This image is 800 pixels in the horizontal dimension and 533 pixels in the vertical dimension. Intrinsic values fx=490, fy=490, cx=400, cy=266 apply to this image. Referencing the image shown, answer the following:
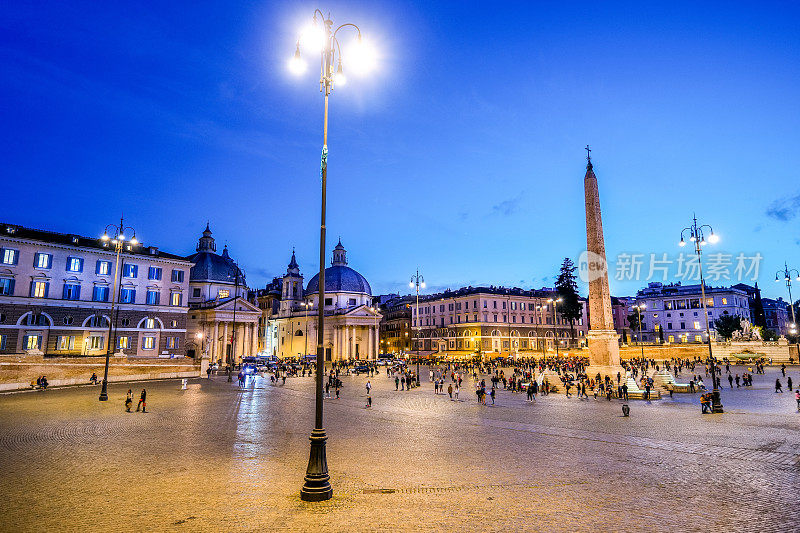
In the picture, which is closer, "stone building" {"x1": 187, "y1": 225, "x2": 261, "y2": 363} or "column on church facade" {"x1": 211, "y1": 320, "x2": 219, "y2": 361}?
"column on church facade" {"x1": 211, "y1": 320, "x2": 219, "y2": 361}

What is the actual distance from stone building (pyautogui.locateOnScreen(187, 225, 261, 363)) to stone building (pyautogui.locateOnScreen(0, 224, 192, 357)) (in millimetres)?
16533

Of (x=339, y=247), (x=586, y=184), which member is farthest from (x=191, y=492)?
(x=339, y=247)

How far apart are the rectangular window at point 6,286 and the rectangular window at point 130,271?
32.1ft

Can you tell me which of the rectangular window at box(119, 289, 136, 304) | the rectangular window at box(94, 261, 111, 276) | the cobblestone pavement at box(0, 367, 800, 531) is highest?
the rectangular window at box(94, 261, 111, 276)

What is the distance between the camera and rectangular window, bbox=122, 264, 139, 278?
5234cm

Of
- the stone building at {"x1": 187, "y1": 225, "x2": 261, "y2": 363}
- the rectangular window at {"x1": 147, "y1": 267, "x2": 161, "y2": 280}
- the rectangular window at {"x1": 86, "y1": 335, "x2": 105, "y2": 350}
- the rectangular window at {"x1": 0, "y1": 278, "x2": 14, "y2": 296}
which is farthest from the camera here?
the stone building at {"x1": 187, "y1": 225, "x2": 261, "y2": 363}

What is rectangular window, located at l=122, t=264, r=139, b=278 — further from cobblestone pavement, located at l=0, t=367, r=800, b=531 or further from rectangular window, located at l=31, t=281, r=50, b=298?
cobblestone pavement, located at l=0, t=367, r=800, b=531

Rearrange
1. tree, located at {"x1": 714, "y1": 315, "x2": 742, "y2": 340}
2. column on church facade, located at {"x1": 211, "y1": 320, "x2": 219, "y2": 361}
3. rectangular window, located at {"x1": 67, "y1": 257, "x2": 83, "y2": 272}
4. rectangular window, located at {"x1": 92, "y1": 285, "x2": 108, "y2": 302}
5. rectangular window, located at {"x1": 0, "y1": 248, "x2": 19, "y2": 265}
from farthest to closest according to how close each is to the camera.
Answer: tree, located at {"x1": 714, "y1": 315, "x2": 742, "y2": 340} → column on church facade, located at {"x1": 211, "y1": 320, "x2": 219, "y2": 361} → rectangular window, located at {"x1": 92, "y1": 285, "x2": 108, "y2": 302} → rectangular window, located at {"x1": 67, "y1": 257, "x2": 83, "y2": 272} → rectangular window, located at {"x1": 0, "y1": 248, "x2": 19, "y2": 265}

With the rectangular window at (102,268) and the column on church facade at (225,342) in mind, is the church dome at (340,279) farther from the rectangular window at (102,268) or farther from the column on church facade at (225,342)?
the rectangular window at (102,268)

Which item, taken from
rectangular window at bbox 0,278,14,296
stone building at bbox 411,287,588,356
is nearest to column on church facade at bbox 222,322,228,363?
stone building at bbox 411,287,588,356

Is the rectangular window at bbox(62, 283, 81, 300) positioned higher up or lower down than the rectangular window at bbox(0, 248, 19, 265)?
lower down

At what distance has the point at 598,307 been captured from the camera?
Result: 1300 inches

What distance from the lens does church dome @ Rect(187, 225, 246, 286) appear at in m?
88.2

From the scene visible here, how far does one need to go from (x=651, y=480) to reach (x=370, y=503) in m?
5.91
